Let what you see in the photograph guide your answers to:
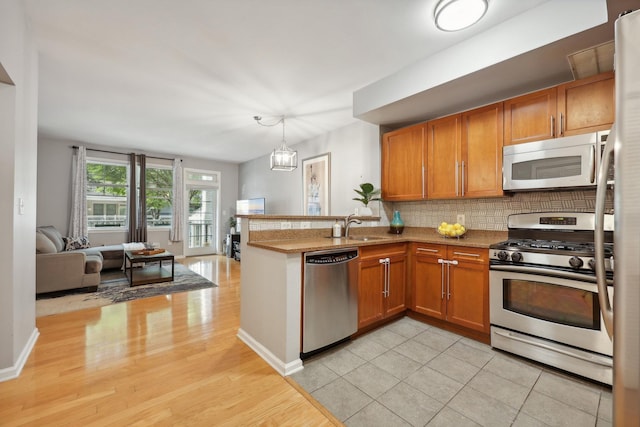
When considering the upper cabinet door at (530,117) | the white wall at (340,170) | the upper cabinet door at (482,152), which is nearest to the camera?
the upper cabinet door at (530,117)

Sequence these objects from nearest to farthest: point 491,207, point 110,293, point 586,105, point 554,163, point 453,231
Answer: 1. point 586,105
2. point 554,163
3. point 453,231
4. point 491,207
5. point 110,293

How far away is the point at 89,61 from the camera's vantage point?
8.95ft

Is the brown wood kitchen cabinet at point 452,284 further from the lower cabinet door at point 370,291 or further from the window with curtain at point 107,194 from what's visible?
the window with curtain at point 107,194

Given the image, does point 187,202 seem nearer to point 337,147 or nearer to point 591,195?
point 337,147

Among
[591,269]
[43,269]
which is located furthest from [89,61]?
[591,269]

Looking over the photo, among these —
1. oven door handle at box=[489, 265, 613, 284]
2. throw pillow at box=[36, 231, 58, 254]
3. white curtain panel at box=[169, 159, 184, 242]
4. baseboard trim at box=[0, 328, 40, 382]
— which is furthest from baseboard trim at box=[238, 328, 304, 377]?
white curtain panel at box=[169, 159, 184, 242]

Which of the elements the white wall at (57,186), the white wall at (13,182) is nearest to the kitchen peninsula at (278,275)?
the white wall at (13,182)

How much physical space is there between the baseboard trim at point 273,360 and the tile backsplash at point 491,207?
90.3 inches

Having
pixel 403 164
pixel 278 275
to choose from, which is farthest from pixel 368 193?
pixel 278 275

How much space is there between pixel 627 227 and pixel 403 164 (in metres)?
2.71

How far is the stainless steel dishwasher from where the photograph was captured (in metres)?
2.10

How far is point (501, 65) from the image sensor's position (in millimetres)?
2227

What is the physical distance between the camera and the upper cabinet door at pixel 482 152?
2.63 metres

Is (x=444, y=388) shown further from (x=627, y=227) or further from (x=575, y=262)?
(x=627, y=227)
